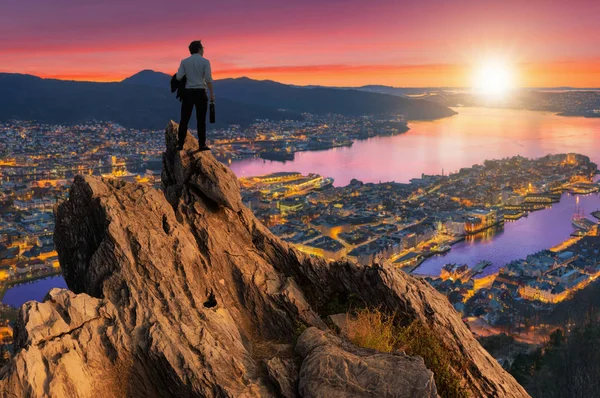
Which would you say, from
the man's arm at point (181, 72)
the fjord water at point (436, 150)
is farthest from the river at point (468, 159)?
the man's arm at point (181, 72)

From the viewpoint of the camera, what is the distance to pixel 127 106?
14125 centimetres

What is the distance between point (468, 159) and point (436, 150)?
32.1 feet

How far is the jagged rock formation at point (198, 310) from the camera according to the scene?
13.9 feet

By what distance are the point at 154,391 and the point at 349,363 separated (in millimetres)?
1637

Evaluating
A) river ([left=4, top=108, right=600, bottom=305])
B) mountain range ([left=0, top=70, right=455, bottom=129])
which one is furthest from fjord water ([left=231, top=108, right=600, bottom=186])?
mountain range ([left=0, top=70, right=455, bottom=129])

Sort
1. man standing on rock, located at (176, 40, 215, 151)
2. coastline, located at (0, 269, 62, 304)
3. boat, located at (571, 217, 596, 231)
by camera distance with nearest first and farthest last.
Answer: man standing on rock, located at (176, 40, 215, 151) < coastline, located at (0, 269, 62, 304) < boat, located at (571, 217, 596, 231)

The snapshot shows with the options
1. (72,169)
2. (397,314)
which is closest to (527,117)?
(72,169)

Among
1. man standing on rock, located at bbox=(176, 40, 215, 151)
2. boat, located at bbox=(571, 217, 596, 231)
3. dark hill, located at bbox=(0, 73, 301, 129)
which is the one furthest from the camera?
dark hill, located at bbox=(0, 73, 301, 129)

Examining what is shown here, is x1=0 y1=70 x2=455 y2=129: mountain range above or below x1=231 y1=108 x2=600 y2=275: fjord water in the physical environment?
above

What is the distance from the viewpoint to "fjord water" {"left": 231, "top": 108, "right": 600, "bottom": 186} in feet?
279

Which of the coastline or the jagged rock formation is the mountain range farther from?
the jagged rock formation

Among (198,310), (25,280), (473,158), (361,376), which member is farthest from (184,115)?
(473,158)

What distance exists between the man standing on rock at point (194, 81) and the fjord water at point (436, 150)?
2685 inches

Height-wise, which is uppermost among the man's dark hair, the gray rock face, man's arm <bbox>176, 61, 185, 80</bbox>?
the man's dark hair
